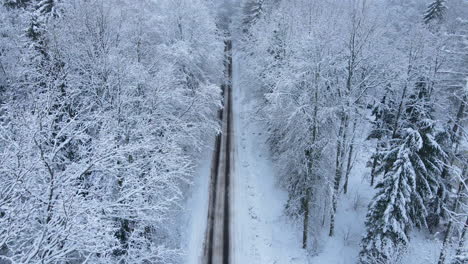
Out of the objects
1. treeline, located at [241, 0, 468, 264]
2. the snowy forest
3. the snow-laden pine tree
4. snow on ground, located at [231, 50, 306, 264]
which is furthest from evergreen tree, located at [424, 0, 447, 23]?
the snow-laden pine tree

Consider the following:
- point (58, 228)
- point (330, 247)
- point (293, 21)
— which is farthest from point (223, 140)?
point (58, 228)

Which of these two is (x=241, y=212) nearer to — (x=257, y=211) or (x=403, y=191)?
(x=257, y=211)

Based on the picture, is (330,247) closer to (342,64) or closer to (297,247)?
(297,247)

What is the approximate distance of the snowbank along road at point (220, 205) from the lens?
18.8 m

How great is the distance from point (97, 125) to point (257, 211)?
13.1 metres

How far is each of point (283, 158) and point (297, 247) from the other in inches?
225

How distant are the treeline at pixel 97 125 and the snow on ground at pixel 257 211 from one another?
4.15m

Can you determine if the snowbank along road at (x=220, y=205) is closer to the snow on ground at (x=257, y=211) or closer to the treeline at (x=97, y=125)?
the snow on ground at (x=257, y=211)

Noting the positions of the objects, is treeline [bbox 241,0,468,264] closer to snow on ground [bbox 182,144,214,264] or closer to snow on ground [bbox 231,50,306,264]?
snow on ground [bbox 231,50,306,264]

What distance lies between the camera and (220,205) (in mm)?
22531

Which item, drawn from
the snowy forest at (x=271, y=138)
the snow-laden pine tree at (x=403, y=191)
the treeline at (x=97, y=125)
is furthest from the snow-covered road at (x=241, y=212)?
the snow-laden pine tree at (x=403, y=191)

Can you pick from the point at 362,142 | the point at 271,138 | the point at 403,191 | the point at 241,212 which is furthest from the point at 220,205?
the point at 403,191

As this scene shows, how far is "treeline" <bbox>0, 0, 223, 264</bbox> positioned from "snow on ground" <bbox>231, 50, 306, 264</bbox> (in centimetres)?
415

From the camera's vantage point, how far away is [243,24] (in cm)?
5269
